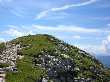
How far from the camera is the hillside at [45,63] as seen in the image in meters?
53.1

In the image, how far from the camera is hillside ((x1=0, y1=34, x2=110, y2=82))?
174 ft

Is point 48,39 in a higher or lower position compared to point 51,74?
higher

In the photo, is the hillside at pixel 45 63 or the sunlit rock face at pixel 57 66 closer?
the hillside at pixel 45 63

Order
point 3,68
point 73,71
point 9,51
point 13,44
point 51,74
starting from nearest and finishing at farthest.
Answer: point 3,68, point 51,74, point 73,71, point 9,51, point 13,44

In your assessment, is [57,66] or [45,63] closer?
[57,66]

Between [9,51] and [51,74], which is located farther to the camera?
[9,51]

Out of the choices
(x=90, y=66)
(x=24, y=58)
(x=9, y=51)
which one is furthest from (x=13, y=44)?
(x=90, y=66)

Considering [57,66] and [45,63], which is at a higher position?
[45,63]

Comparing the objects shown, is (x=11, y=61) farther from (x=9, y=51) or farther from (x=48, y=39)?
(x=48, y=39)

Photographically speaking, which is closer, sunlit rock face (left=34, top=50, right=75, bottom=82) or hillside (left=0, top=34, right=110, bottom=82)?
hillside (left=0, top=34, right=110, bottom=82)

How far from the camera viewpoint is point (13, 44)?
2842 inches

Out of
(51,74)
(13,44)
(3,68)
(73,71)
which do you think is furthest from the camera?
(13,44)

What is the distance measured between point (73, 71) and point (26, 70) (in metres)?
11.3

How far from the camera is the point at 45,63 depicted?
59281mm
